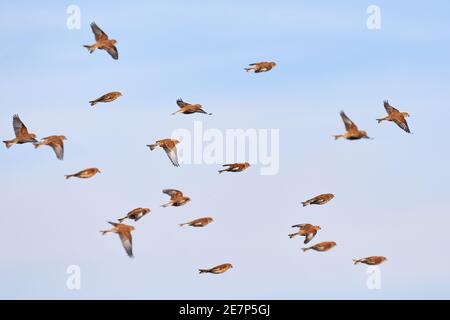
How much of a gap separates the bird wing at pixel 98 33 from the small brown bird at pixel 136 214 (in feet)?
24.4

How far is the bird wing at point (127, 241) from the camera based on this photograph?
47.9 m

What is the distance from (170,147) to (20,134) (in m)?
6.28

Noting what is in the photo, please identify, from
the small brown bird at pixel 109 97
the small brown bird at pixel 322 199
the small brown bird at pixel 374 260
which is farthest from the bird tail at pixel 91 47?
the small brown bird at pixel 374 260

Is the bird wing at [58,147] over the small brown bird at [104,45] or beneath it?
beneath

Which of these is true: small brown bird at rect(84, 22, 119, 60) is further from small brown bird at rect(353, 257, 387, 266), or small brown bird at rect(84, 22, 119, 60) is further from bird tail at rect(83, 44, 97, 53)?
small brown bird at rect(353, 257, 387, 266)

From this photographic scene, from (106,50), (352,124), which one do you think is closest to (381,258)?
(352,124)

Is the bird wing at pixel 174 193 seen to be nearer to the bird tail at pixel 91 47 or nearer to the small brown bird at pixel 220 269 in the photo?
the small brown bird at pixel 220 269

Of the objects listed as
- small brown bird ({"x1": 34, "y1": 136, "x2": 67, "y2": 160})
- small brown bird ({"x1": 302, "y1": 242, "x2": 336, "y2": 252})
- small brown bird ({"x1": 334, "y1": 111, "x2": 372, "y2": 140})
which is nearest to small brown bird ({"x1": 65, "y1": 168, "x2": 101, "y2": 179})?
small brown bird ({"x1": 34, "y1": 136, "x2": 67, "y2": 160})

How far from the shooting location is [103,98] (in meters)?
50.5

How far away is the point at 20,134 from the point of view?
49500 millimetres

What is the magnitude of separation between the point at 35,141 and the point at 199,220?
25.5 ft

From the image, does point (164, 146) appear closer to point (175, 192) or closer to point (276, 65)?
point (175, 192)

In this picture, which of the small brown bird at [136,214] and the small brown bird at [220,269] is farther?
the small brown bird at [220,269]

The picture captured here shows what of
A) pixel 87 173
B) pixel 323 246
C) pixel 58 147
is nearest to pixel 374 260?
pixel 323 246
